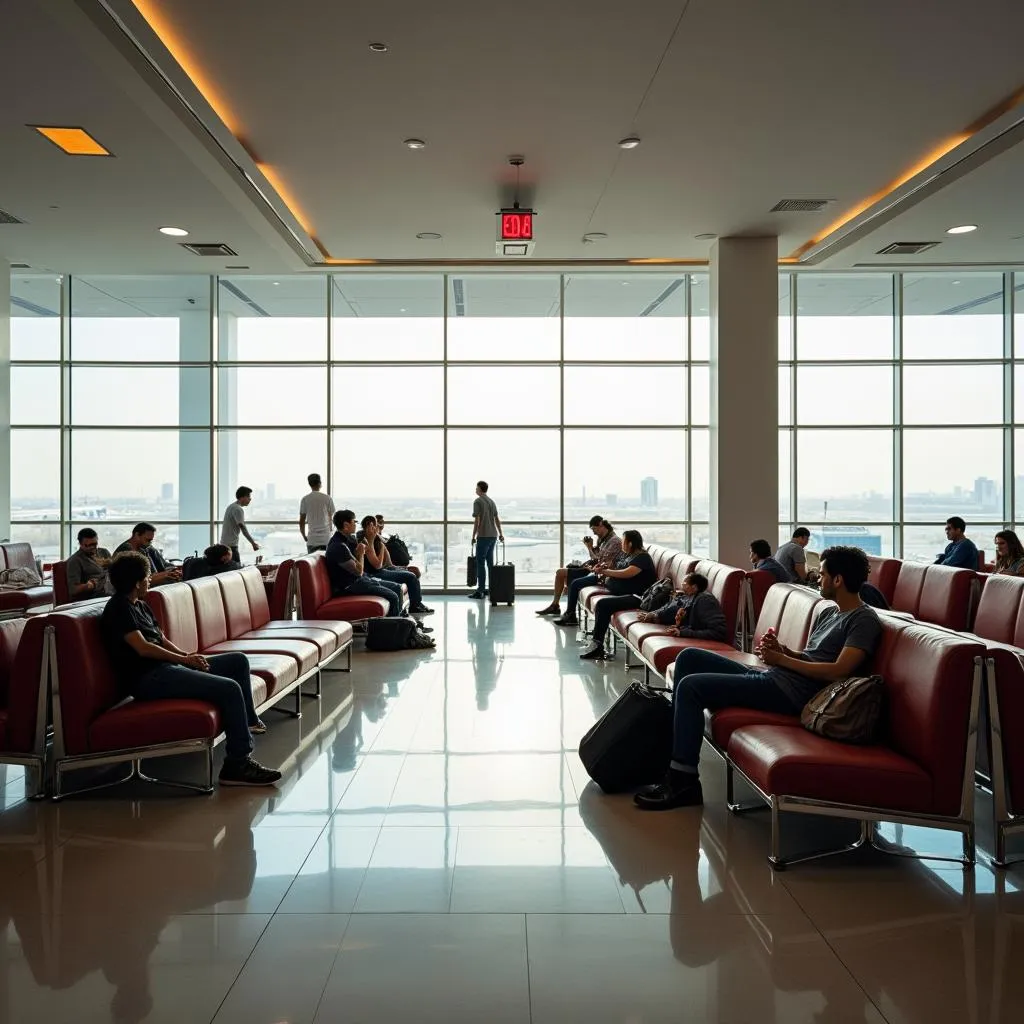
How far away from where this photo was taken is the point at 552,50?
6.38 metres

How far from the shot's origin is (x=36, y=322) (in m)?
13.7

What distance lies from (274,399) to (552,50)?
28.3ft

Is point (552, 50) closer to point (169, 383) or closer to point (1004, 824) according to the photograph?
point (1004, 824)

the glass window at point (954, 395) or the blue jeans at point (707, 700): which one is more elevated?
the glass window at point (954, 395)

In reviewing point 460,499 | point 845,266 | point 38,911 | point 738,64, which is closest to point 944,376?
point 845,266

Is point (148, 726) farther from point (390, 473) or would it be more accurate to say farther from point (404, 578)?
point (390, 473)

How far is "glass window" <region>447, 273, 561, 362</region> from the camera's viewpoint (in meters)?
13.9

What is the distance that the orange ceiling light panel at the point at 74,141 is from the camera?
7.45m

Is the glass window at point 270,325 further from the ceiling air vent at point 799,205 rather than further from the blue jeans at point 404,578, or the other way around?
the ceiling air vent at point 799,205

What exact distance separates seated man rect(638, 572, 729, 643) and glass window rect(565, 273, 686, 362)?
737 centimetres

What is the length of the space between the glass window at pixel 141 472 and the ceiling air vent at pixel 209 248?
314 centimetres

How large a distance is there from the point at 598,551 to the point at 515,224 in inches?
158

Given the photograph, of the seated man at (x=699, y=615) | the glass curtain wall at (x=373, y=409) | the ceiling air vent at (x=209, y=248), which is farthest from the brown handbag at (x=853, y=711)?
the glass curtain wall at (x=373, y=409)

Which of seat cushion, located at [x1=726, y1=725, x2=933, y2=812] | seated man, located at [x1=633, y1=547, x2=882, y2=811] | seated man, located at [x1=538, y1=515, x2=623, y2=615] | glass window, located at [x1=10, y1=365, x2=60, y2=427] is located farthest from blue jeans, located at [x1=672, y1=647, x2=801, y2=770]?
glass window, located at [x1=10, y1=365, x2=60, y2=427]
